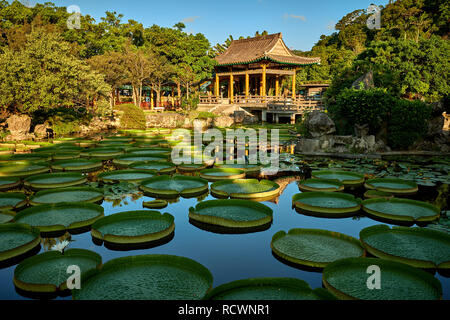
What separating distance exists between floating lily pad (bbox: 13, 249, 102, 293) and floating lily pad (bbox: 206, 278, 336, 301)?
1.65 metres

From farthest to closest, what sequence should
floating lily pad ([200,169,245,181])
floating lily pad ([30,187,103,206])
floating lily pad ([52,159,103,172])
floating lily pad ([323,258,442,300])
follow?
floating lily pad ([52,159,103,172])
floating lily pad ([200,169,245,181])
floating lily pad ([30,187,103,206])
floating lily pad ([323,258,442,300])

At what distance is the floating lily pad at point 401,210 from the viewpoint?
572 centimetres

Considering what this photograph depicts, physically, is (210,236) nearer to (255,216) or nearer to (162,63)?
(255,216)

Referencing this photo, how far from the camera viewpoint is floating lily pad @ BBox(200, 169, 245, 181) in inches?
336

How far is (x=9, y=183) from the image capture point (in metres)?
7.72

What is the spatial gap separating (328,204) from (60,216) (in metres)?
4.91

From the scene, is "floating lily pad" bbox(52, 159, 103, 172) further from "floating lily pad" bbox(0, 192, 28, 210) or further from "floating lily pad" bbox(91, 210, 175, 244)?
"floating lily pad" bbox(91, 210, 175, 244)

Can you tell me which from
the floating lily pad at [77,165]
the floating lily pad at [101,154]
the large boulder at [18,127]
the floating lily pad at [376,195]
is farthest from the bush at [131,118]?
the floating lily pad at [376,195]

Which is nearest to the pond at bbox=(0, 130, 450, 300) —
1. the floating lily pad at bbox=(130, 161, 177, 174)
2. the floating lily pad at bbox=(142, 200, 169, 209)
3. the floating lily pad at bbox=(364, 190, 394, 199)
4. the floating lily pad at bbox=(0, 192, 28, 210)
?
the floating lily pad at bbox=(142, 200, 169, 209)

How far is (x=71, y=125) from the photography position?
19.0m

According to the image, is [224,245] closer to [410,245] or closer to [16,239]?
[410,245]

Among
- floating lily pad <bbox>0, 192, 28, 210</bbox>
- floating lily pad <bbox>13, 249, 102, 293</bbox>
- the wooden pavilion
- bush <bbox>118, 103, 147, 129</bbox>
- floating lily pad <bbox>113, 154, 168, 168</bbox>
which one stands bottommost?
floating lily pad <bbox>13, 249, 102, 293</bbox>

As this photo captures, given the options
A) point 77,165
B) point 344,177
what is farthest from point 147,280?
point 77,165

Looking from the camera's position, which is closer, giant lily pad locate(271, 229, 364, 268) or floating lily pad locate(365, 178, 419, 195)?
giant lily pad locate(271, 229, 364, 268)
